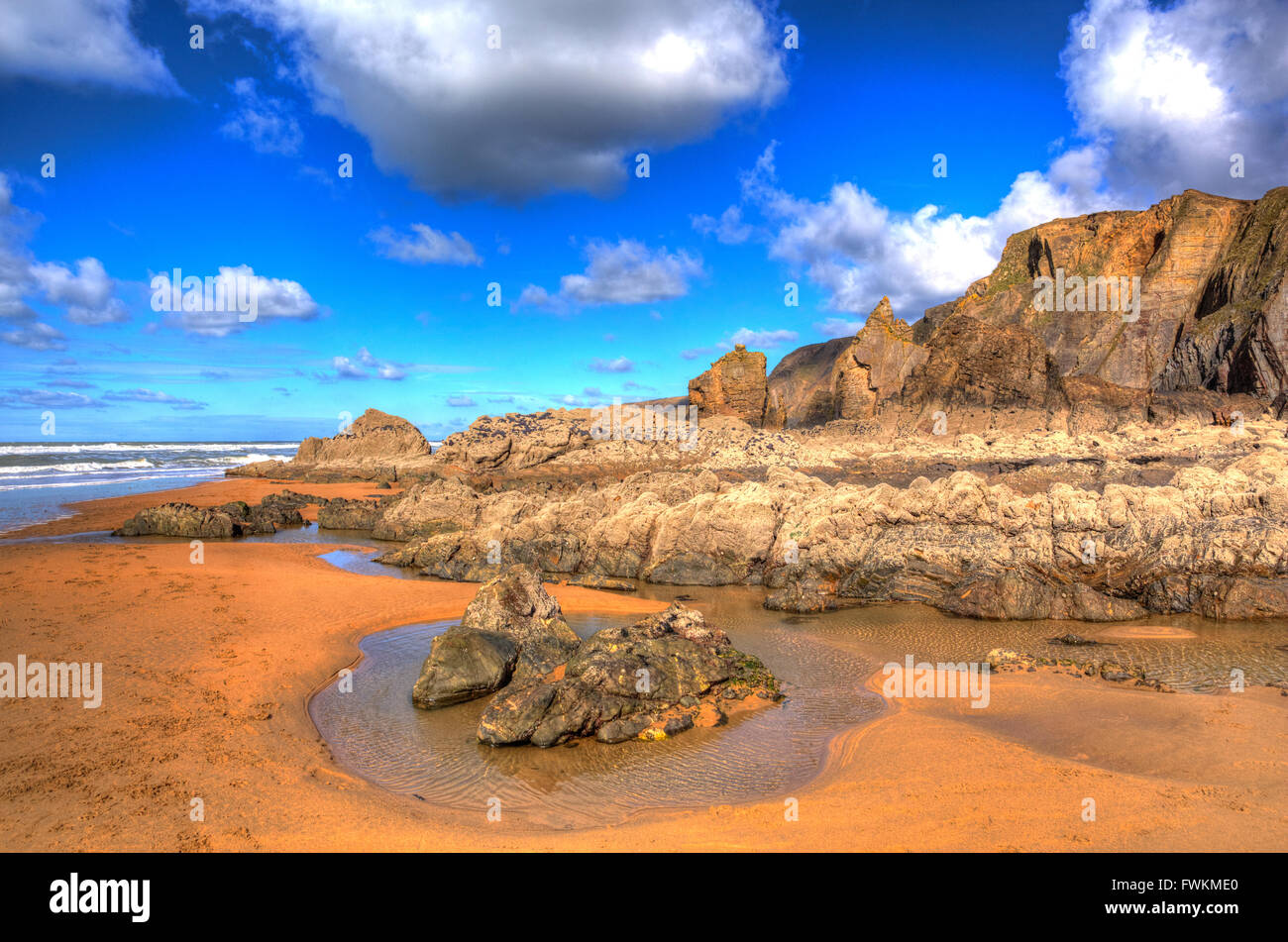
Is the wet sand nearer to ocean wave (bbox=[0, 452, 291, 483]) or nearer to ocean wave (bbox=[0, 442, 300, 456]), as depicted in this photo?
ocean wave (bbox=[0, 452, 291, 483])

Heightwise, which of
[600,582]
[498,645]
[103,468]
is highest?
[103,468]

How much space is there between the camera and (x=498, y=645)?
12.2 metres

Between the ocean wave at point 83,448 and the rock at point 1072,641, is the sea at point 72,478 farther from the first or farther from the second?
the rock at point 1072,641

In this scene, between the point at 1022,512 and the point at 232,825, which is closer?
the point at 232,825

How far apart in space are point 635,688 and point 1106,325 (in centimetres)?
9528

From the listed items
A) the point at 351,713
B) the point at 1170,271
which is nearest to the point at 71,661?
the point at 351,713

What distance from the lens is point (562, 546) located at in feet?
74.6

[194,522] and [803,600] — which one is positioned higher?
[194,522]

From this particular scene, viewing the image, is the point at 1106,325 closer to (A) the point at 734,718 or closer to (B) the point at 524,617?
(A) the point at 734,718

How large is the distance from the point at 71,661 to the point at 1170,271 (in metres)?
105

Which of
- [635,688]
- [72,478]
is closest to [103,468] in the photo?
[72,478]
